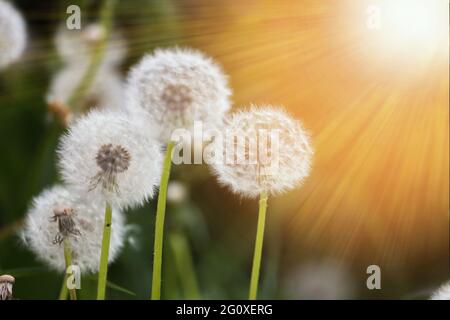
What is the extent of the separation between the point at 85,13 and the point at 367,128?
115cm

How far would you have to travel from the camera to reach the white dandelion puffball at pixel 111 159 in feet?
3.84

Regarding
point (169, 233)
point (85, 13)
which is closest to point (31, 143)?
point (85, 13)

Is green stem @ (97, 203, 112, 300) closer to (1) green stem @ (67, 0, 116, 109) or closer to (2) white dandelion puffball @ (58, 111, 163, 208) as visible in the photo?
(2) white dandelion puffball @ (58, 111, 163, 208)

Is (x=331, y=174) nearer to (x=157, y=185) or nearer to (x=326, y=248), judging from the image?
(x=326, y=248)

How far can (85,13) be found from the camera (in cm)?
259

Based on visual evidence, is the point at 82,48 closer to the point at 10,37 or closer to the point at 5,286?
the point at 10,37

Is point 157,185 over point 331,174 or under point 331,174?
under

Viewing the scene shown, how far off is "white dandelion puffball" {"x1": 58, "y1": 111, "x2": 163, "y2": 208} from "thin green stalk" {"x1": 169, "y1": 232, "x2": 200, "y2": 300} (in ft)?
2.22

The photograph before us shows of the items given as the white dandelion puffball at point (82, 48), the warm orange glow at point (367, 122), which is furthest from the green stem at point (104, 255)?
the white dandelion puffball at point (82, 48)

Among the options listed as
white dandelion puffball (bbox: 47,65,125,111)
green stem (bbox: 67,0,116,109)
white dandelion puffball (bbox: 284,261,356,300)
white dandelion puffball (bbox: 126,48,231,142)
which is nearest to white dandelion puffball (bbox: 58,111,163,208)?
white dandelion puffball (bbox: 126,48,231,142)

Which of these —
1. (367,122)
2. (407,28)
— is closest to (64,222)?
(367,122)

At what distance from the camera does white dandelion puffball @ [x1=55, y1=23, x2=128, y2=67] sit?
2438mm

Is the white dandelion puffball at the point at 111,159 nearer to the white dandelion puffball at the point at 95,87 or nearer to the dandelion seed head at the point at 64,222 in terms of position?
the dandelion seed head at the point at 64,222

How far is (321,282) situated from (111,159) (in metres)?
1.09
